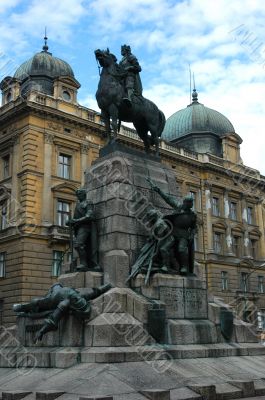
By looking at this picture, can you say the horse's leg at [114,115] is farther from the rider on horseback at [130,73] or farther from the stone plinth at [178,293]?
the stone plinth at [178,293]

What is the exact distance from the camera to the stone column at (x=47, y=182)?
37.2 meters

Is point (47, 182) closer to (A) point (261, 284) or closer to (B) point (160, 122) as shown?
(B) point (160, 122)

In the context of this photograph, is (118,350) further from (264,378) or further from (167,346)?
(264,378)

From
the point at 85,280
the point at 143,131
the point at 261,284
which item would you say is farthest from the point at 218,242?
the point at 85,280

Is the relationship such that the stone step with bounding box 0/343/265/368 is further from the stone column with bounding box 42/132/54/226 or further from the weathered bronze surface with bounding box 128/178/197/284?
the stone column with bounding box 42/132/54/226

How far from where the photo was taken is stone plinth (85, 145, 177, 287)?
42.0 ft

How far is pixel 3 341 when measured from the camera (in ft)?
42.4

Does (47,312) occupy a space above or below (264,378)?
above

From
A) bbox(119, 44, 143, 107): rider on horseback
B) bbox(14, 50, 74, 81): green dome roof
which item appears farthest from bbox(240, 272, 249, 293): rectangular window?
bbox(119, 44, 143, 107): rider on horseback

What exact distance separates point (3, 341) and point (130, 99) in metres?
7.31

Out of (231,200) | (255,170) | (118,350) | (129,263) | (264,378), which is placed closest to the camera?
(118,350)

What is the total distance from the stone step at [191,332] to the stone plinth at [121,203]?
1.58 m

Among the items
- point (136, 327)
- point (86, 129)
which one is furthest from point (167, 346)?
point (86, 129)

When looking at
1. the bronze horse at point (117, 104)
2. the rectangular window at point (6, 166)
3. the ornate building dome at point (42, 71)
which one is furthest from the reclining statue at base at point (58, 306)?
the ornate building dome at point (42, 71)
